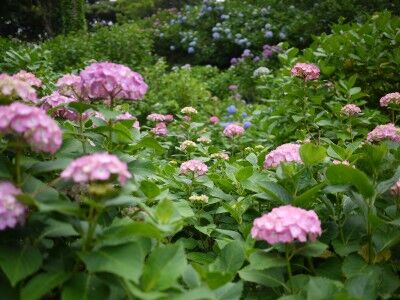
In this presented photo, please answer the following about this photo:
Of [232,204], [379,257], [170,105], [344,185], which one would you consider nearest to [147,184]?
[232,204]

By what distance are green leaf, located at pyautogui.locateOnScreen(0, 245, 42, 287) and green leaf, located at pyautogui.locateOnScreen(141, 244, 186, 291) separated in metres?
0.28

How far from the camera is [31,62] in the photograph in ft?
10.4

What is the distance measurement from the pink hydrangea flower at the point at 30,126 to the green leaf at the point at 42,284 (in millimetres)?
322

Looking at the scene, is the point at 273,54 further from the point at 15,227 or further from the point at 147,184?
the point at 15,227

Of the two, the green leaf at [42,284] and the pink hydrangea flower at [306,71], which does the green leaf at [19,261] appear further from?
the pink hydrangea flower at [306,71]

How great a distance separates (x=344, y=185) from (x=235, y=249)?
423 millimetres

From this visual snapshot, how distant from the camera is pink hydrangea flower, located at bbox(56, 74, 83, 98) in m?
1.68

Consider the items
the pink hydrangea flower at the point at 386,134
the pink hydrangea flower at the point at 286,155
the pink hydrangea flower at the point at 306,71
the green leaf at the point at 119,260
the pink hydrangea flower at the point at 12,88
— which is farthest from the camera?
the pink hydrangea flower at the point at 306,71

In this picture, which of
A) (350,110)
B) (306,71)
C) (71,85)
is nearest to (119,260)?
(71,85)

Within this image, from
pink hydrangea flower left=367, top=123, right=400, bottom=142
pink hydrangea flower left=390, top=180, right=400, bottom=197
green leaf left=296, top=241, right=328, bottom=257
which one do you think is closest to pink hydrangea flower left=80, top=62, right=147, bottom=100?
green leaf left=296, top=241, right=328, bottom=257

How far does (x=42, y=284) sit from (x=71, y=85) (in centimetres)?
79

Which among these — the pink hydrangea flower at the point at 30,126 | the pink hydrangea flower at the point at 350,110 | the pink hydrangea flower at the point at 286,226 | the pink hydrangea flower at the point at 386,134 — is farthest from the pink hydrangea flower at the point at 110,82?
the pink hydrangea flower at the point at 350,110

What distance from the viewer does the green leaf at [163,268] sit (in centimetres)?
119

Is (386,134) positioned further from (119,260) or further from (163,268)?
(119,260)
